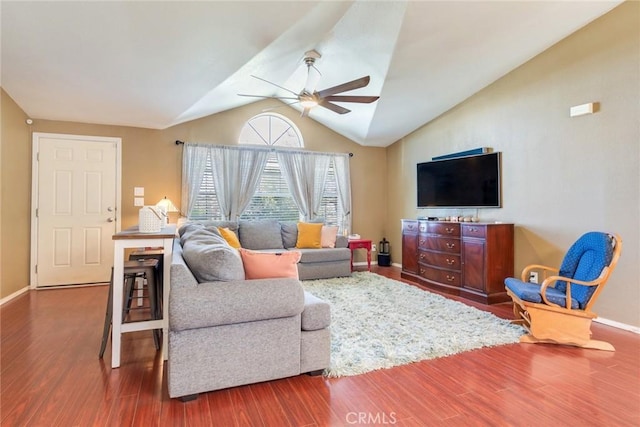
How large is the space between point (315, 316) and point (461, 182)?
3.58 metres

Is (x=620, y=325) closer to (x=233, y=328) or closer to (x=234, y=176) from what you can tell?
Result: (x=233, y=328)

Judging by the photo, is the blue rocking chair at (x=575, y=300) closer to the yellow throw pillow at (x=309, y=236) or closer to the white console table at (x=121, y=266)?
the white console table at (x=121, y=266)

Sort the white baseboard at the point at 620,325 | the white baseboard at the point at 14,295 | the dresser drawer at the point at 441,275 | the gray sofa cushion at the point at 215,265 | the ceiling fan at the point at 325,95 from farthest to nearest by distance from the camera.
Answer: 1. the dresser drawer at the point at 441,275
2. the white baseboard at the point at 14,295
3. the ceiling fan at the point at 325,95
4. the white baseboard at the point at 620,325
5. the gray sofa cushion at the point at 215,265

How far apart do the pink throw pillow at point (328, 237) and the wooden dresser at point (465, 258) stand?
51.6 inches

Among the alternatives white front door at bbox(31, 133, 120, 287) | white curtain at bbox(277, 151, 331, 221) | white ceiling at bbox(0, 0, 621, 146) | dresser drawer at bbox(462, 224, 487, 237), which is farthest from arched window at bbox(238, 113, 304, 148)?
dresser drawer at bbox(462, 224, 487, 237)

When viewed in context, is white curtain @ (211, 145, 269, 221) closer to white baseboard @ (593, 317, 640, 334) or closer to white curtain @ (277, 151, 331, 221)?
white curtain @ (277, 151, 331, 221)

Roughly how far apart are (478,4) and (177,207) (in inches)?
189

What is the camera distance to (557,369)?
92.0 inches

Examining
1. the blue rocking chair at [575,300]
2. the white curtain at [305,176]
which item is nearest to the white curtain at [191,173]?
the white curtain at [305,176]

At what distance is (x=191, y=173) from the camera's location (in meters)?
5.39

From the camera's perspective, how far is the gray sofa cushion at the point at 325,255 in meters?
5.09

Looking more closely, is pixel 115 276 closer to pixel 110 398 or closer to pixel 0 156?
pixel 110 398

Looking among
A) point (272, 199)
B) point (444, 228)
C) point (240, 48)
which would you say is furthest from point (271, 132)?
point (444, 228)

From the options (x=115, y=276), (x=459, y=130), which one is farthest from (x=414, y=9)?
(x=115, y=276)
